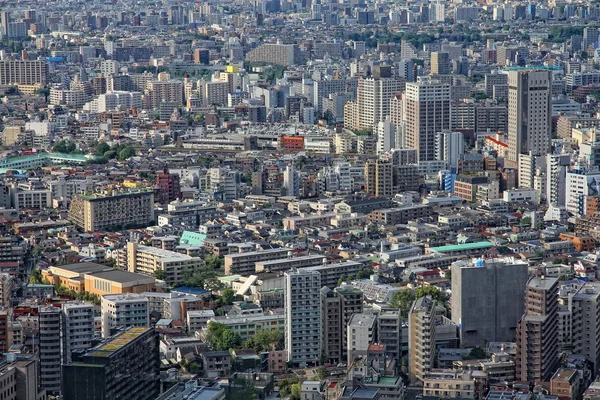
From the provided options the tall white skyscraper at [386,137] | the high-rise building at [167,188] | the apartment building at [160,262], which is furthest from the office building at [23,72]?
the apartment building at [160,262]

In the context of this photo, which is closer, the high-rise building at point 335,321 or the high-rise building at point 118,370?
the high-rise building at point 118,370

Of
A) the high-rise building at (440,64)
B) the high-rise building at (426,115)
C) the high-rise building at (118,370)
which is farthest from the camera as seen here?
the high-rise building at (440,64)

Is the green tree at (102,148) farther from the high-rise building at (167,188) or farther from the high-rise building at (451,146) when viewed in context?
the high-rise building at (451,146)

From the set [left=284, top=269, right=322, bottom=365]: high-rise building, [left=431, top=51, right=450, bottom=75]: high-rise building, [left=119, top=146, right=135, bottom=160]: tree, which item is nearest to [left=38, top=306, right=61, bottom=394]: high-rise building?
[left=284, top=269, right=322, bottom=365]: high-rise building

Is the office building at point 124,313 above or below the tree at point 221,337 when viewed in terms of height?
above

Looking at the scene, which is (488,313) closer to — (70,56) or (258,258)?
(258,258)

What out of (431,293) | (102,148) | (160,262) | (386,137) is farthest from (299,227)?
(102,148)

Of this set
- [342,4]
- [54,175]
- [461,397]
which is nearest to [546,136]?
[54,175]
